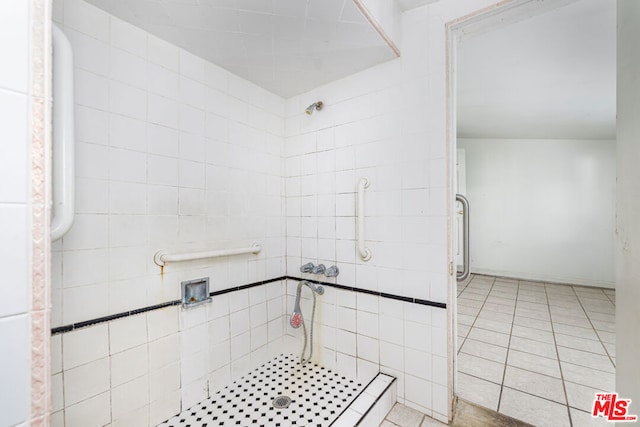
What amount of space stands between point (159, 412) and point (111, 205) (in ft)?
3.67

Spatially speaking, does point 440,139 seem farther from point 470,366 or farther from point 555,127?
point 555,127

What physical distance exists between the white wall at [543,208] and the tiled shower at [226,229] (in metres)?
3.93

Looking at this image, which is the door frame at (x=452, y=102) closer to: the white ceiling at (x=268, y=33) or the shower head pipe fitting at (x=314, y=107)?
the white ceiling at (x=268, y=33)

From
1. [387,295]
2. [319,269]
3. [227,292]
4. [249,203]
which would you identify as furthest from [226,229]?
[387,295]

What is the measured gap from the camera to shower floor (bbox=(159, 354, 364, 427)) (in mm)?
1445

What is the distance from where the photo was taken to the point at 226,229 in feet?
5.82

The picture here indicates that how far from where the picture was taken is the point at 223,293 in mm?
1728

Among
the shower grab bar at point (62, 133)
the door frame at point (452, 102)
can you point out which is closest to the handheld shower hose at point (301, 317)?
Answer: the door frame at point (452, 102)

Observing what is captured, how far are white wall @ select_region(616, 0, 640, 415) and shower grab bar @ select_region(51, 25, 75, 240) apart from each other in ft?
5.52

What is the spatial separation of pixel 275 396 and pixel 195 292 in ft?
2.65

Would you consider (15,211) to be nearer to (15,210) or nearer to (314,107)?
(15,210)

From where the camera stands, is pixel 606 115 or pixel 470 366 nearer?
pixel 470 366

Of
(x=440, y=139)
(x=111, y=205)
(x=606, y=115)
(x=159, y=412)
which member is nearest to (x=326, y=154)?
(x=440, y=139)

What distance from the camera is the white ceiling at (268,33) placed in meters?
1.24
